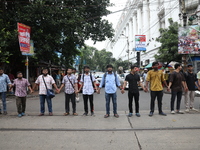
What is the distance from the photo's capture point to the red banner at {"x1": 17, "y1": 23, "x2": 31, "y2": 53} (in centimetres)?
1220

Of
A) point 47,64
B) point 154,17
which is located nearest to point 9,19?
point 47,64

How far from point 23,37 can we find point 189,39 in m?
10.8

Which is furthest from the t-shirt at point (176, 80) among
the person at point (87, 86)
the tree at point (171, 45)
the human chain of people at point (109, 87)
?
the tree at point (171, 45)

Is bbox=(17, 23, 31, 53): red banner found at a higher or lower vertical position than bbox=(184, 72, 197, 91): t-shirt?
higher

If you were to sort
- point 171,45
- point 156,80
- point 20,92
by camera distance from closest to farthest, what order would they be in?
point 156,80 → point 20,92 → point 171,45

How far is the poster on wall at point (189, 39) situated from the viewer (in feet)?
35.0

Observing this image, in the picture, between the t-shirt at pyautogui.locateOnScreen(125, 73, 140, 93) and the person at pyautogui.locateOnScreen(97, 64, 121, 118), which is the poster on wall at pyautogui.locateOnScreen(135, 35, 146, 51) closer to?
the t-shirt at pyautogui.locateOnScreen(125, 73, 140, 93)

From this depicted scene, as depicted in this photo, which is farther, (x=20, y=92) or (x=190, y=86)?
(x=190, y=86)

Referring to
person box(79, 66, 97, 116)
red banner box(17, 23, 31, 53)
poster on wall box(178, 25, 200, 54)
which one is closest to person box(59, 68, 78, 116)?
person box(79, 66, 97, 116)

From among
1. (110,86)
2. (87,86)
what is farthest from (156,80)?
(87,86)

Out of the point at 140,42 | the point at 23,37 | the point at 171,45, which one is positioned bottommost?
the point at 171,45

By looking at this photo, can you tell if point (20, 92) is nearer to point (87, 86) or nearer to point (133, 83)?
point (87, 86)

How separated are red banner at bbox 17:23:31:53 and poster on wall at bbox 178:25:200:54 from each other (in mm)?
10151

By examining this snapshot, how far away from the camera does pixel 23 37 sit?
1253 cm
